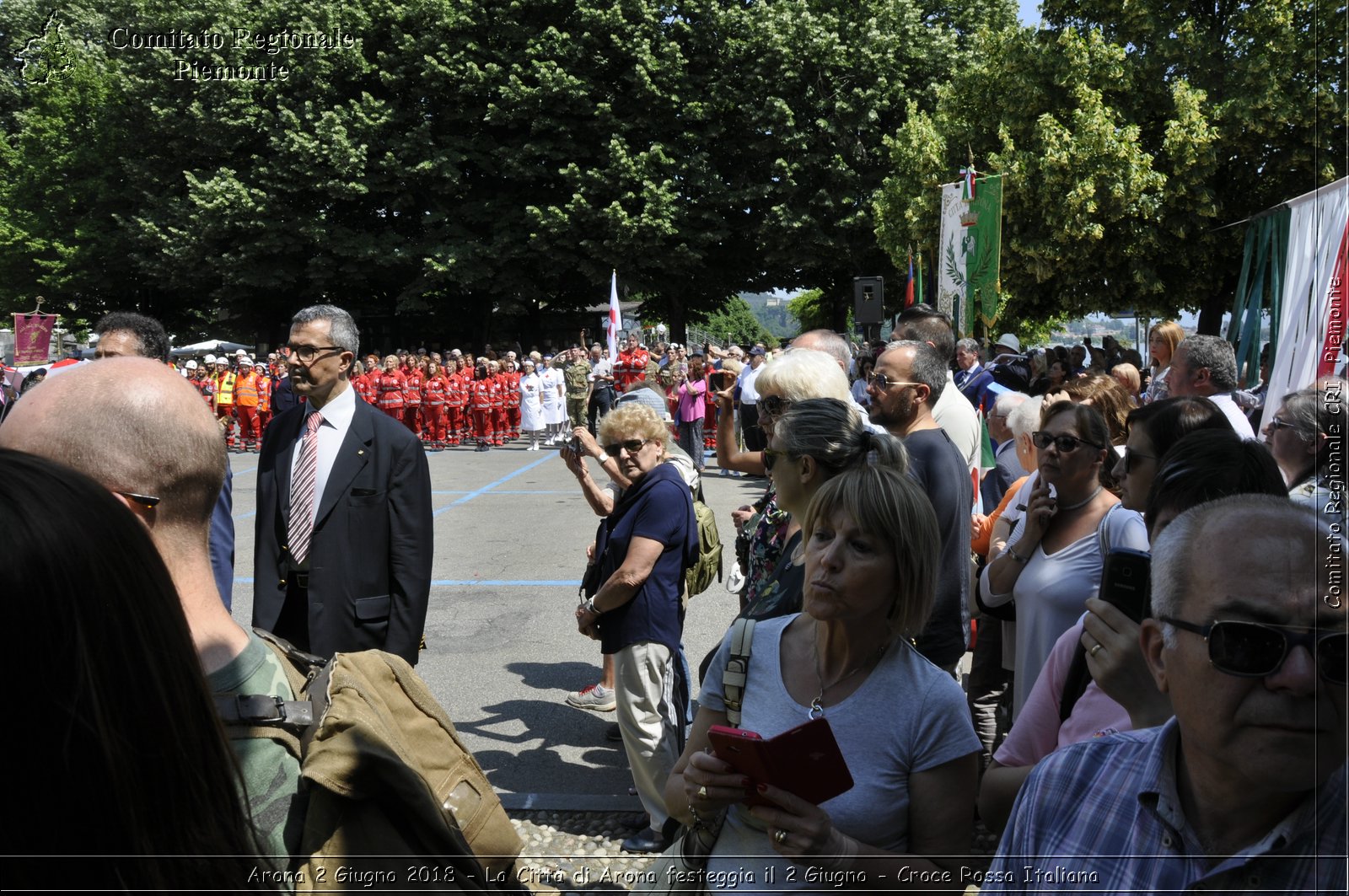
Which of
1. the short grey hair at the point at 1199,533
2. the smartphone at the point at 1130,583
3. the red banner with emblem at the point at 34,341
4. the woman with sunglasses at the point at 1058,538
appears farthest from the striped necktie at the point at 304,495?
the red banner with emblem at the point at 34,341

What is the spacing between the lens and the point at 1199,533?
1464 mm

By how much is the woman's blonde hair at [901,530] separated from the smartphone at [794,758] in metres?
0.56

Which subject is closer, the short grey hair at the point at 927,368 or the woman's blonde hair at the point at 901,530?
the woman's blonde hair at the point at 901,530

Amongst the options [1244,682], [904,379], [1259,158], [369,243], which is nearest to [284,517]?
[904,379]

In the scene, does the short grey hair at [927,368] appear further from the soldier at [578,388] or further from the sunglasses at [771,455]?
the soldier at [578,388]

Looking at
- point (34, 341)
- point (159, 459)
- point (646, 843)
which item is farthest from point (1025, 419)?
point (34, 341)

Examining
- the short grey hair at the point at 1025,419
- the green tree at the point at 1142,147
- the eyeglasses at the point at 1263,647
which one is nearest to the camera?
the eyeglasses at the point at 1263,647

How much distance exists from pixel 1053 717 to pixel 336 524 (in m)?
2.64

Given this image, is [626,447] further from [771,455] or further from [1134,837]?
[1134,837]

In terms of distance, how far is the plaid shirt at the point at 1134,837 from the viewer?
135cm

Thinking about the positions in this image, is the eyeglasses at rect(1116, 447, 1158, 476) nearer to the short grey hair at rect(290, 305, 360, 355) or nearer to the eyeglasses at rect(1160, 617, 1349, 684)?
the eyeglasses at rect(1160, 617, 1349, 684)

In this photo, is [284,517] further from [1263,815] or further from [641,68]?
[641,68]

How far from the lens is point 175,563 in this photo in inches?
76.2

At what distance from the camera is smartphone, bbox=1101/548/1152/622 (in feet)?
6.50
